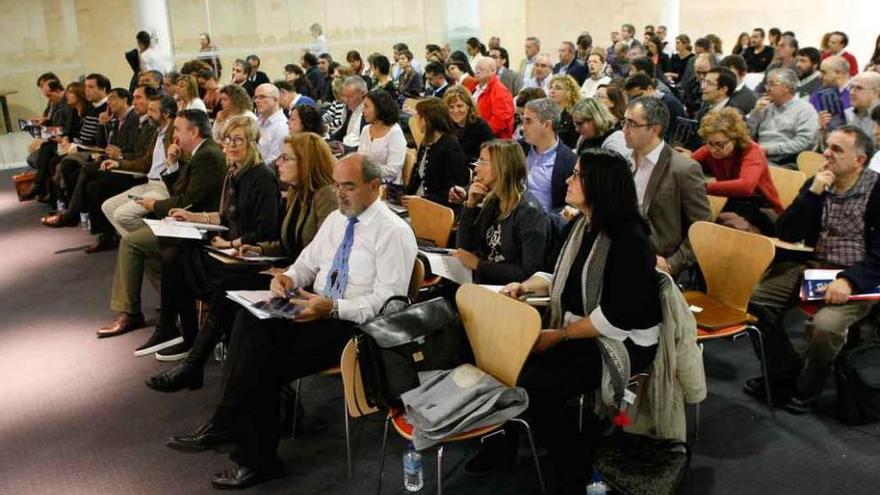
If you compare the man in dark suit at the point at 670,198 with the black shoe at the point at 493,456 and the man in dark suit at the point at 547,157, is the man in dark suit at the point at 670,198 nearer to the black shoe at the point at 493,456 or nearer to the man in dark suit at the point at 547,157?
the man in dark suit at the point at 547,157

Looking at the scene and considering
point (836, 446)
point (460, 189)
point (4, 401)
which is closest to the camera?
point (836, 446)

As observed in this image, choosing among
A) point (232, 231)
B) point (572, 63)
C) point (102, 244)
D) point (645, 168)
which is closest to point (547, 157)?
point (645, 168)

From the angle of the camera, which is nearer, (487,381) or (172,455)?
(487,381)

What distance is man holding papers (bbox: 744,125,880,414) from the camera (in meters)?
3.52

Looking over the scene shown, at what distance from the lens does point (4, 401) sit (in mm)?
4422

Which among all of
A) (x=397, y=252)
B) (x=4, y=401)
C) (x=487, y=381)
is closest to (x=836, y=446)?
(x=487, y=381)

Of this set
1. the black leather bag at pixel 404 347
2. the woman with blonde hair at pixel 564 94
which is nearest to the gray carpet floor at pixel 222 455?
the black leather bag at pixel 404 347

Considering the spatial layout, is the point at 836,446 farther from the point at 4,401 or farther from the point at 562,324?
the point at 4,401

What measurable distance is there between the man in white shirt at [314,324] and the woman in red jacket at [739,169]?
2105 mm

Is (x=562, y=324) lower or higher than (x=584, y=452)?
higher

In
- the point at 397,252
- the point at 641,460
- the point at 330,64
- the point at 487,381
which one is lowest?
the point at 641,460

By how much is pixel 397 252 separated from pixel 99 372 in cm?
229

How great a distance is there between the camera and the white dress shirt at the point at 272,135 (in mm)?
6742

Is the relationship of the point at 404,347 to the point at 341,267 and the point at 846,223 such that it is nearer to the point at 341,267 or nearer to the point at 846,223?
the point at 341,267
